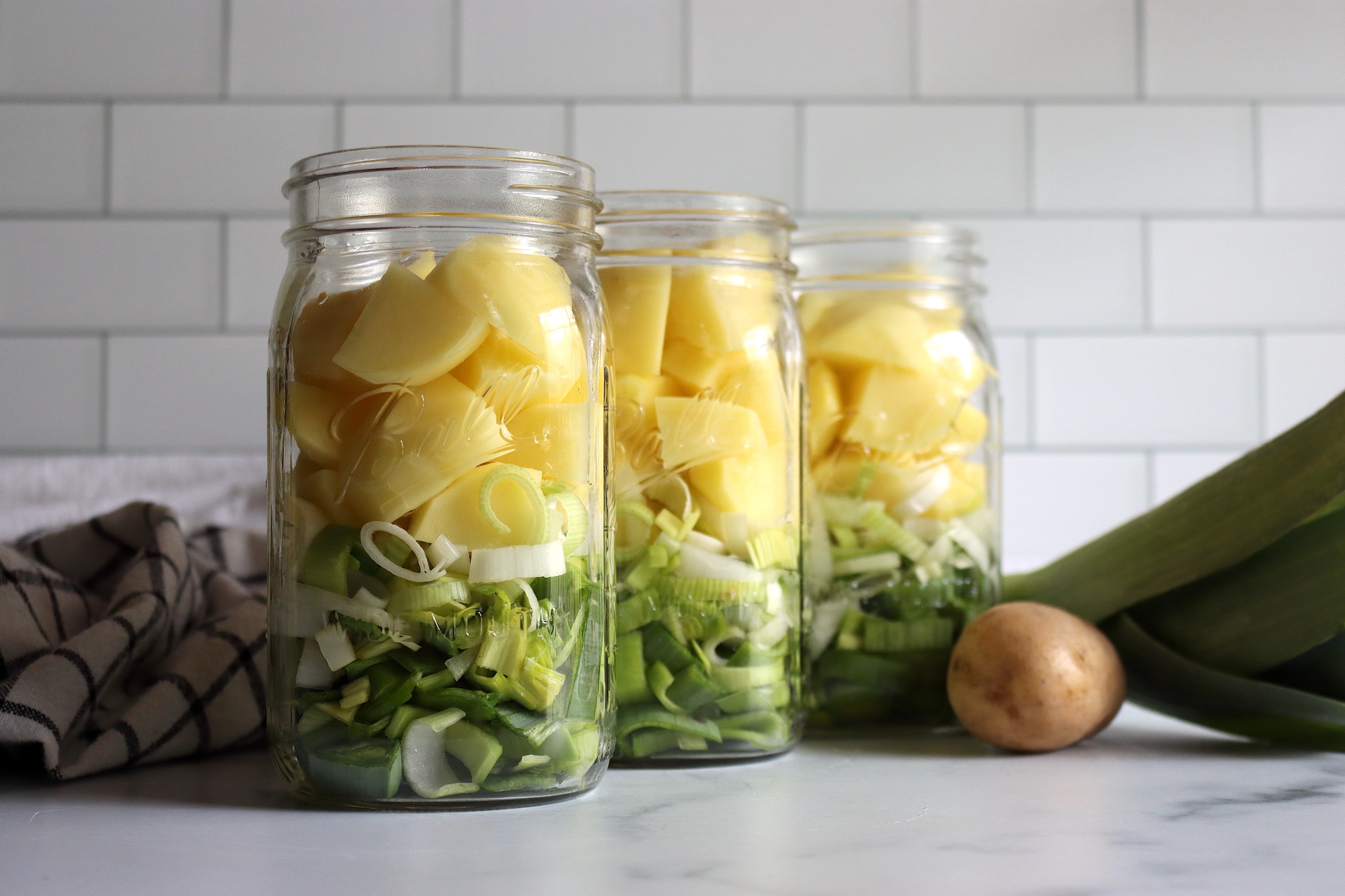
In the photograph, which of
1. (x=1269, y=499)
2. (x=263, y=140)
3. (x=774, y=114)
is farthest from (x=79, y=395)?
(x=1269, y=499)

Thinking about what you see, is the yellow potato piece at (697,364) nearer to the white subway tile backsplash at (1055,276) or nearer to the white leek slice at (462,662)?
the white leek slice at (462,662)

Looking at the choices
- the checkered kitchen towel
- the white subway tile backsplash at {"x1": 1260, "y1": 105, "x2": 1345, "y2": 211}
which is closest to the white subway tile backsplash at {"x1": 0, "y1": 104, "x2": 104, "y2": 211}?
the checkered kitchen towel

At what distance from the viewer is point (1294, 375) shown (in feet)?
4.21

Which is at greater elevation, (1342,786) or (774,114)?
(774,114)

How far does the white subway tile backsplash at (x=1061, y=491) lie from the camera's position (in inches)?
50.3

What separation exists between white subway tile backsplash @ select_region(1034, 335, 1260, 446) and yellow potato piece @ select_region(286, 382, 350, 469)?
3.00 ft

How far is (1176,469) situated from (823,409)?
0.68 m

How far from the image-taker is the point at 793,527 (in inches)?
28.1

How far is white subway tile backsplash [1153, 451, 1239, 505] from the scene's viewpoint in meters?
1.28

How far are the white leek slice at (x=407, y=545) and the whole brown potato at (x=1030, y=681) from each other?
35 cm

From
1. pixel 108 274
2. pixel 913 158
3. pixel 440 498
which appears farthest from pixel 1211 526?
pixel 108 274

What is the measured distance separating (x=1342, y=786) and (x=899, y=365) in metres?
0.36

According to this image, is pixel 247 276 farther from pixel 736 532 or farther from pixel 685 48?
pixel 736 532

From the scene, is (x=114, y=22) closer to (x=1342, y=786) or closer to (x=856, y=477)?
(x=856, y=477)
